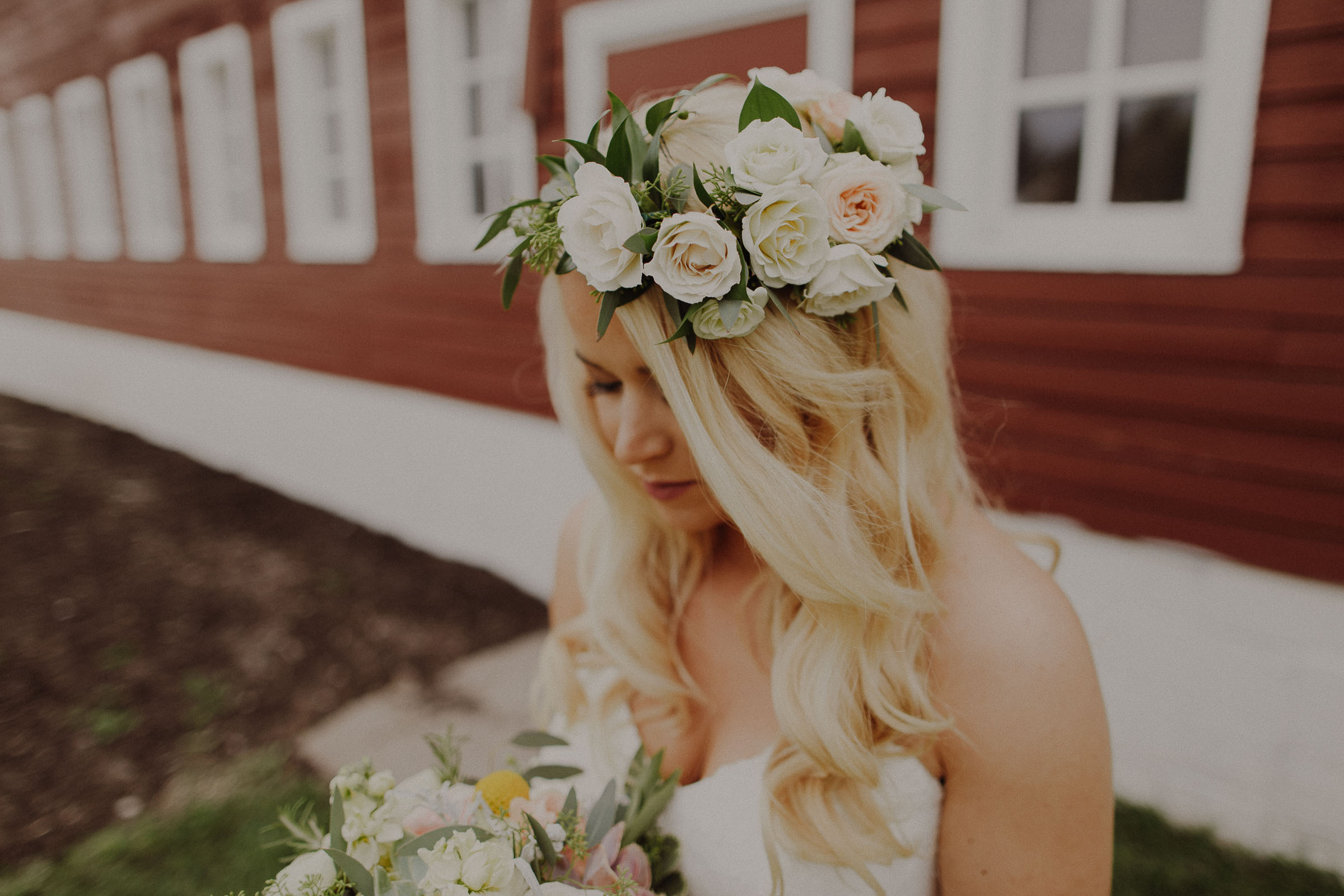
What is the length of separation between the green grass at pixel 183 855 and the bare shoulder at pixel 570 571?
142 cm

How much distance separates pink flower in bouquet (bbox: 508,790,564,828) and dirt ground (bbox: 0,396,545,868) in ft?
9.43

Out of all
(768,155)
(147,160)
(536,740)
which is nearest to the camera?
(768,155)

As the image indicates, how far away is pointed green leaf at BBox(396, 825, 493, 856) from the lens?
121 centimetres

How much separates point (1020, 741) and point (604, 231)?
1.01 metres

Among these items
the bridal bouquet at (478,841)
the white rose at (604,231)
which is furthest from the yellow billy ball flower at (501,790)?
the white rose at (604,231)

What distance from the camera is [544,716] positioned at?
2.17 m

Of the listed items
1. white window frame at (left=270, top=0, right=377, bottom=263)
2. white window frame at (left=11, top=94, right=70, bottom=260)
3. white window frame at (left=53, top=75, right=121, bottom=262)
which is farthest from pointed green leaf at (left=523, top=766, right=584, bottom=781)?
white window frame at (left=11, top=94, right=70, bottom=260)

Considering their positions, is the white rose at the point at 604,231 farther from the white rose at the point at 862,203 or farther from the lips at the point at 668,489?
the lips at the point at 668,489

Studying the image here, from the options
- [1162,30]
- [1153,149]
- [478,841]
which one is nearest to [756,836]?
[478,841]

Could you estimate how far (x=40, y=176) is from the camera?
1228 centimetres

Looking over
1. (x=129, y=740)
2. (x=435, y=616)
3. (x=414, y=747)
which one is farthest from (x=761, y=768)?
(x=435, y=616)

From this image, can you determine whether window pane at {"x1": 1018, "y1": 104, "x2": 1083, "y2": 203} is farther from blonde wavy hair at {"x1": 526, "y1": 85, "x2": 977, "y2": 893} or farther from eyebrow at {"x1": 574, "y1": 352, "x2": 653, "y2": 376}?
eyebrow at {"x1": 574, "y1": 352, "x2": 653, "y2": 376}

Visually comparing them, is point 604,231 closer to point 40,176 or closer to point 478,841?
point 478,841

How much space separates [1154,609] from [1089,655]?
238cm
